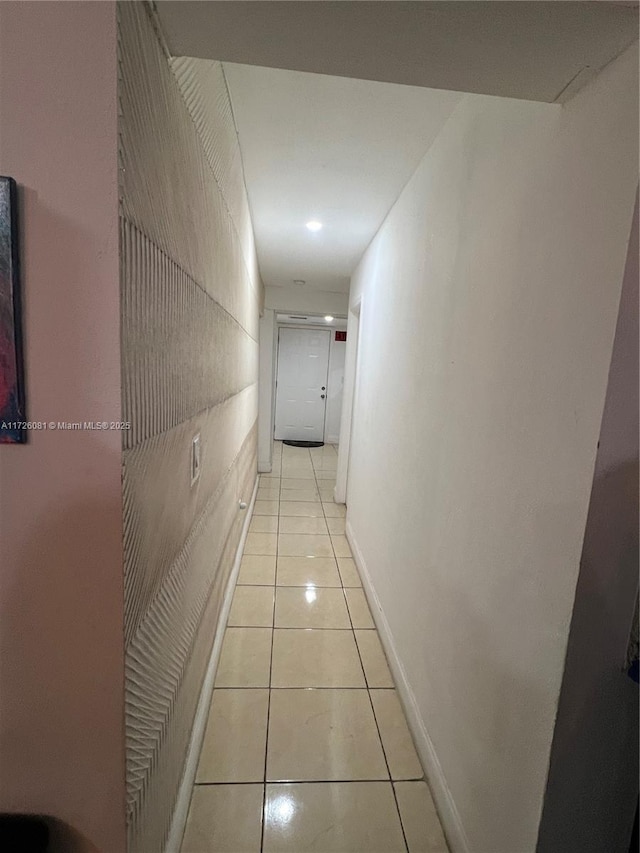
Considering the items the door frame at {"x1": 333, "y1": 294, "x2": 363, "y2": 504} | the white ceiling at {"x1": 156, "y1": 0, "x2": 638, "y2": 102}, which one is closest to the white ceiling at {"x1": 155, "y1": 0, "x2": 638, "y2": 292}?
the white ceiling at {"x1": 156, "y1": 0, "x2": 638, "y2": 102}

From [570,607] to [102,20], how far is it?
4.17 feet

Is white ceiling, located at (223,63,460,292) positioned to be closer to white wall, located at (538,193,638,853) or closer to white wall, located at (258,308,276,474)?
white wall, located at (538,193,638,853)

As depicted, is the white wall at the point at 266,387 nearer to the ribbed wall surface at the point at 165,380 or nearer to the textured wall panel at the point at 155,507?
the ribbed wall surface at the point at 165,380

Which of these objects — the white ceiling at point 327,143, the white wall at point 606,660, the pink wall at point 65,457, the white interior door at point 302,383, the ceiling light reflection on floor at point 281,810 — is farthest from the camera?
the white interior door at point 302,383

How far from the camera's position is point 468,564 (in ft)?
3.81

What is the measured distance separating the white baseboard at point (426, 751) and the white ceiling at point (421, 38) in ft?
6.27

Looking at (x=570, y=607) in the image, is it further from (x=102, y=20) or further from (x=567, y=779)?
(x=102, y=20)

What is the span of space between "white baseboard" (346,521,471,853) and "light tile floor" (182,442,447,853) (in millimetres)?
40

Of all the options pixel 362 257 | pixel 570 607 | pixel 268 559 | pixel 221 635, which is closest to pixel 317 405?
pixel 362 257

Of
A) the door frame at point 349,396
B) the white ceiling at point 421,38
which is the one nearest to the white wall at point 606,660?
the white ceiling at point 421,38

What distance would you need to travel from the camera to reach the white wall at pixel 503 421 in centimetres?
75

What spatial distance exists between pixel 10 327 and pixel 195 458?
0.61 metres

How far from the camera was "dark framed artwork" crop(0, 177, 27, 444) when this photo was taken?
59 cm

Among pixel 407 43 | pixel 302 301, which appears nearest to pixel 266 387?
pixel 302 301
